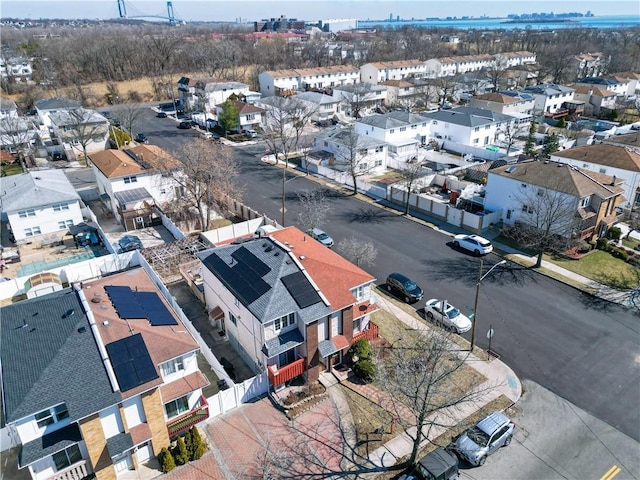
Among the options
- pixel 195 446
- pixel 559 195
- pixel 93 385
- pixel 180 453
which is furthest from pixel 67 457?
pixel 559 195

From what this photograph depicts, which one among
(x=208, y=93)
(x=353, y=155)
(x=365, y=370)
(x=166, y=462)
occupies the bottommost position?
Answer: (x=166, y=462)

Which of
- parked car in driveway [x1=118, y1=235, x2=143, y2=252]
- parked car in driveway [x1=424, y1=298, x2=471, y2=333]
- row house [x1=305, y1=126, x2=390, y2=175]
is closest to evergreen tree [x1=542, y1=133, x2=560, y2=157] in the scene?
row house [x1=305, y1=126, x2=390, y2=175]

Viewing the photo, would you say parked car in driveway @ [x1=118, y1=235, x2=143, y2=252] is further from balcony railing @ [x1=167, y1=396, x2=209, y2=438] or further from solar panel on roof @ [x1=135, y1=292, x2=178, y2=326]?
balcony railing @ [x1=167, y1=396, x2=209, y2=438]

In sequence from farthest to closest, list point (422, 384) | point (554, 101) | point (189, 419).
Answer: point (554, 101) → point (189, 419) → point (422, 384)

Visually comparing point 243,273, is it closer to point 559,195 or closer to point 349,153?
point 559,195

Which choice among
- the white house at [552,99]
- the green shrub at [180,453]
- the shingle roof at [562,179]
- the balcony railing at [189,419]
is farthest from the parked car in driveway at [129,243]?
the white house at [552,99]

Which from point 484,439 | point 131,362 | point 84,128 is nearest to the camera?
point 131,362

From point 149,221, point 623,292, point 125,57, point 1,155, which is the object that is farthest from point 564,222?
point 125,57

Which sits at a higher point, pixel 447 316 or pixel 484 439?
pixel 447 316

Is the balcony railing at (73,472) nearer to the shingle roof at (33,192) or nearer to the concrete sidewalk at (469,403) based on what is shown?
the concrete sidewalk at (469,403)
